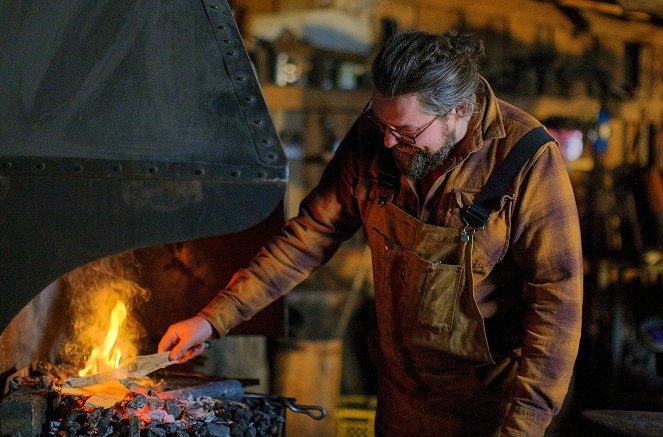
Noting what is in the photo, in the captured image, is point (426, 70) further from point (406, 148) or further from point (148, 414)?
point (148, 414)

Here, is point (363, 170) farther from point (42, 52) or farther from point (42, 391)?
point (42, 391)

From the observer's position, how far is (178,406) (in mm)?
2656

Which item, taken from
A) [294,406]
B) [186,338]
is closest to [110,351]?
[186,338]

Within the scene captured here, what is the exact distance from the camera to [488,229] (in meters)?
2.54

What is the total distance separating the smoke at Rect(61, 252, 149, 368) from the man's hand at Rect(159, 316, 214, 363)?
0.47 metres

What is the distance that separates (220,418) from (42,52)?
1.39 m

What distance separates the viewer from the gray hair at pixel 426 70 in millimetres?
2422

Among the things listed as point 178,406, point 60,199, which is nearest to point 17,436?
point 178,406

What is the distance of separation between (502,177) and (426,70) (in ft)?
1.48

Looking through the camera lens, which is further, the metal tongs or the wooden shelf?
the wooden shelf

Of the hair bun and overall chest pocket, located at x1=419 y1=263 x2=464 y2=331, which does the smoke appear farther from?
the hair bun

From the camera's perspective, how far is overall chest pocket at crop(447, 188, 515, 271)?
2.52 meters

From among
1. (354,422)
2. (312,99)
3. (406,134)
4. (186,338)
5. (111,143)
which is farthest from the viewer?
(312,99)

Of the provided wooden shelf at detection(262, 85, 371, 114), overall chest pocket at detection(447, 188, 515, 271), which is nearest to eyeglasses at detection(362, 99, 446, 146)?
overall chest pocket at detection(447, 188, 515, 271)
